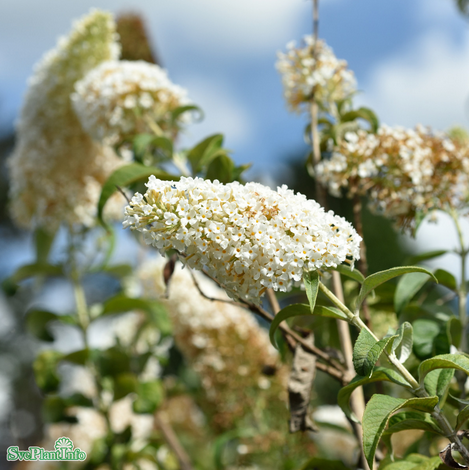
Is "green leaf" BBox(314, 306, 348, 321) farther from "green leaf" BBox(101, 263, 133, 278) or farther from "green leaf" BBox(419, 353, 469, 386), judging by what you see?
"green leaf" BBox(101, 263, 133, 278)

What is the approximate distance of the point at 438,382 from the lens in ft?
2.28

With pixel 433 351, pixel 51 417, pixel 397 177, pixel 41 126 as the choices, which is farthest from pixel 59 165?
pixel 433 351

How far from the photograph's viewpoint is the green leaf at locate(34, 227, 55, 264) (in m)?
1.83

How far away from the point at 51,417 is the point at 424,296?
47.5 inches

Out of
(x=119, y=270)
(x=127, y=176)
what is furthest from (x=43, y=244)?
(x=127, y=176)

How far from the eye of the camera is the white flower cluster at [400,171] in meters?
1.05

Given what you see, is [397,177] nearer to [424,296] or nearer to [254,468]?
[424,296]

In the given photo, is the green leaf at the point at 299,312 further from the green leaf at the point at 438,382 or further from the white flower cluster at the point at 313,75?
the white flower cluster at the point at 313,75

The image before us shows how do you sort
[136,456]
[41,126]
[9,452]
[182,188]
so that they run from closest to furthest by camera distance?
[182,188], [9,452], [136,456], [41,126]

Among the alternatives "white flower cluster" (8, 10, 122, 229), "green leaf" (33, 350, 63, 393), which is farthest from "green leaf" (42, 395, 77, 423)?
"white flower cluster" (8, 10, 122, 229)

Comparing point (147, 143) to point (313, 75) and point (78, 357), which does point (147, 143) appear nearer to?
point (313, 75)

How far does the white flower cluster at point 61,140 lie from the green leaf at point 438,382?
1286 millimetres

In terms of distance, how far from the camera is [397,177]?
106 centimetres

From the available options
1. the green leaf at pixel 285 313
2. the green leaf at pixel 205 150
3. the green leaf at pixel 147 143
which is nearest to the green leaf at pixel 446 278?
the green leaf at pixel 285 313
